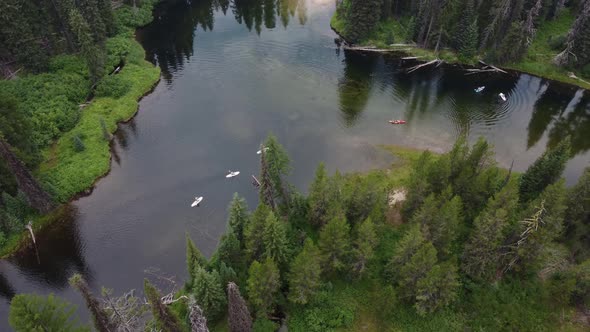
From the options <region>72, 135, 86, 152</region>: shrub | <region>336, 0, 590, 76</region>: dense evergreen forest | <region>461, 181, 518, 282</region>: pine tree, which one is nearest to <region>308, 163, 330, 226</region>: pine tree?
<region>461, 181, 518, 282</region>: pine tree

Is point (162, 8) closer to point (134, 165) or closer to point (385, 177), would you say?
point (134, 165)

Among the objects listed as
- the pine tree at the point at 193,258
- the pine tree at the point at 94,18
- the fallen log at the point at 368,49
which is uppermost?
the pine tree at the point at 94,18

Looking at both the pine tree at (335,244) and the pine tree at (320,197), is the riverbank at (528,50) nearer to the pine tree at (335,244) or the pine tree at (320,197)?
the pine tree at (320,197)

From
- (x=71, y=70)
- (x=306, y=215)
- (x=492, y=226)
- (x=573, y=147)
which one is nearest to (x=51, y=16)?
(x=71, y=70)

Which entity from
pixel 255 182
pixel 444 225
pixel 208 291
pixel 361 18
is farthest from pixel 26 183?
pixel 361 18

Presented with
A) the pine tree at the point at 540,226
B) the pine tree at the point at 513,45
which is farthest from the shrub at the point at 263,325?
the pine tree at the point at 513,45

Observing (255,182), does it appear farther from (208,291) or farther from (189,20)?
(189,20)

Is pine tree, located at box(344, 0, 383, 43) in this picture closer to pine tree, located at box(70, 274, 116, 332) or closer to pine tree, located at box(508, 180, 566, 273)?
pine tree, located at box(508, 180, 566, 273)
